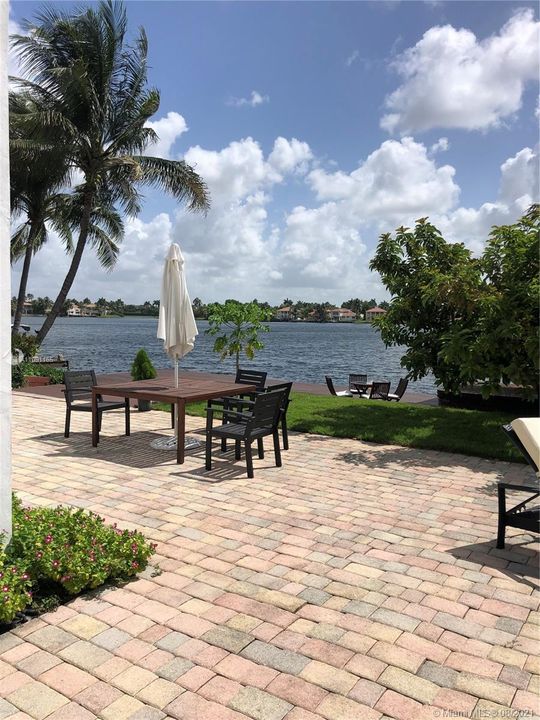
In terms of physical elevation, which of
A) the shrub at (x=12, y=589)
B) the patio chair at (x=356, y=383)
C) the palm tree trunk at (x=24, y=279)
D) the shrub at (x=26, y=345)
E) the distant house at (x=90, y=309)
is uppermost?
the distant house at (x=90, y=309)

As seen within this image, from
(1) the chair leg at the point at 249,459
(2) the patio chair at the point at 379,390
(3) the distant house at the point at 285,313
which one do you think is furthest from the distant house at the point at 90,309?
(1) the chair leg at the point at 249,459

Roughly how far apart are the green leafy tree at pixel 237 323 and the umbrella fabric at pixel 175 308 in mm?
6239

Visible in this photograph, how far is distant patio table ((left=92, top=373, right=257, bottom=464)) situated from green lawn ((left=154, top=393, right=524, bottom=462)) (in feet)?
6.31

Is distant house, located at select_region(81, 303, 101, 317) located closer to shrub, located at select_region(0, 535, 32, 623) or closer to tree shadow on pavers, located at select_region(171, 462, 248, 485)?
tree shadow on pavers, located at select_region(171, 462, 248, 485)

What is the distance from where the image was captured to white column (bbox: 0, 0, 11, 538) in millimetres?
3305

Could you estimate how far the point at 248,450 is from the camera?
234 inches

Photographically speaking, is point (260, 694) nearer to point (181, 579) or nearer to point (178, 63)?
point (181, 579)

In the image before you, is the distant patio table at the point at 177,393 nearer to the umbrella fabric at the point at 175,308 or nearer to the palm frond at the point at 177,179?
the umbrella fabric at the point at 175,308

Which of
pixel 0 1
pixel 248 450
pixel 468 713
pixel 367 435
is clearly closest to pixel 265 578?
pixel 468 713

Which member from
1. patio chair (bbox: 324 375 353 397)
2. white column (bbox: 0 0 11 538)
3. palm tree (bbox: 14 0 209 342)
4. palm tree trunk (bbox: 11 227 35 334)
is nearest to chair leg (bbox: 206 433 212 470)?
white column (bbox: 0 0 11 538)

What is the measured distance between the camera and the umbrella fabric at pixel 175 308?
24.8 ft

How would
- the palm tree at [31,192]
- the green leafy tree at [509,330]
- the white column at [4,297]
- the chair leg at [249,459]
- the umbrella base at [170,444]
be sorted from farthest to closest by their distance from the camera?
the palm tree at [31,192], the umbrella base at [170,444], the green leafy tree at [509,330], the chair leg at [249,459], the white column at [4,297]

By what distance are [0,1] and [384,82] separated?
10.5 metres

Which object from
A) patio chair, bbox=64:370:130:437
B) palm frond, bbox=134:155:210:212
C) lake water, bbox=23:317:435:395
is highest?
palm frond, bbox=134:155:210:212
